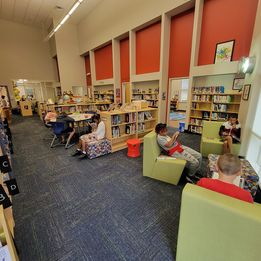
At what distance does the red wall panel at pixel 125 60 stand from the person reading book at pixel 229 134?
601 centimetres

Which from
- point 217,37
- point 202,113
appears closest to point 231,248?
point 202,113

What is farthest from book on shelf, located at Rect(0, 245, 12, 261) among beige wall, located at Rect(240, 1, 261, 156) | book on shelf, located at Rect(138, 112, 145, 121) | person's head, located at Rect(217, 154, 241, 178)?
beige wall, located at Rect(240, 1, 261, 156)

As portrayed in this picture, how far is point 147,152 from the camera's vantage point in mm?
2574

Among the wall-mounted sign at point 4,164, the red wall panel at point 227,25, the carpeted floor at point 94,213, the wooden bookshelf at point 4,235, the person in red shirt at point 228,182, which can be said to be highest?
the red wall panel at point 227,25

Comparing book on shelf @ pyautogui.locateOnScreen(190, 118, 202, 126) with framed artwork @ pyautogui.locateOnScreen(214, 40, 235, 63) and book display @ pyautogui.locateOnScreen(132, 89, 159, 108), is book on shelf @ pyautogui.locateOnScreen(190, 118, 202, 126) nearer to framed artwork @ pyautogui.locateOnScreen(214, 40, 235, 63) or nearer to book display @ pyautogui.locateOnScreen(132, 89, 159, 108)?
book display @ pyautogui.locateOnScreen(132, 89, 159, 108)

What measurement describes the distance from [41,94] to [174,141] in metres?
13.6

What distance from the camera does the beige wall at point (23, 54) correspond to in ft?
33.1

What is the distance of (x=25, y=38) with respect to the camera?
35.0 feet

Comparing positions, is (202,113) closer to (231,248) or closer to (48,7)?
(231,248)

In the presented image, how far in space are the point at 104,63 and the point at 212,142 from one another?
838 centimetres

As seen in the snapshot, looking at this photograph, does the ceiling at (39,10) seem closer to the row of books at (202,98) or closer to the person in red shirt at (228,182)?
the row of books at (202,98)

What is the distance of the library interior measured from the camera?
3.67 feet

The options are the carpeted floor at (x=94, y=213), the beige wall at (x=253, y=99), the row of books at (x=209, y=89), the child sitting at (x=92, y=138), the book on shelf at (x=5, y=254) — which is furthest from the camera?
the row of books at (x=209, y=89)

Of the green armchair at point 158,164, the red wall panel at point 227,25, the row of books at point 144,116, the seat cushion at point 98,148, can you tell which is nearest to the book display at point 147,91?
the red wall panel at point 227,25
